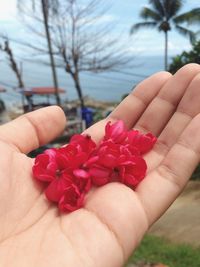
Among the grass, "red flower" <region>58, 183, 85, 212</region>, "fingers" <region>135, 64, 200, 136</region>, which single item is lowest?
the grass

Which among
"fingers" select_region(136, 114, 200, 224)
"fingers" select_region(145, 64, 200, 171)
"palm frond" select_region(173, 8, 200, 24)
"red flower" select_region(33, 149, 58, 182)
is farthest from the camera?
"palm frond" select_region(173, 8, 200, 24)

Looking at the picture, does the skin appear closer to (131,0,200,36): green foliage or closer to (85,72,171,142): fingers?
(85,72,171,142): fingers

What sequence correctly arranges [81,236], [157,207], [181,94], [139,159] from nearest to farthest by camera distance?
[81,236]
[157,207]
[139,159]
[181,94]

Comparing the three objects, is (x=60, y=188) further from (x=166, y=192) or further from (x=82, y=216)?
(x=166, y=192)

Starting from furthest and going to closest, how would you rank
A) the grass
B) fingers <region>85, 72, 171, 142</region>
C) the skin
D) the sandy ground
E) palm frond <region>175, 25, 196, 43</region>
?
palm frond <region>175, 25, 196, 43</region> < the sandy ground < the grass < fingers <region>85, 72, 171, 142</region> < the skin

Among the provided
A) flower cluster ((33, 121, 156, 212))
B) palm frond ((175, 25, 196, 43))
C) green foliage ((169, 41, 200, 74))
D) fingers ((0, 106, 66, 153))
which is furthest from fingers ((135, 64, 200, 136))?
palm frond ((175, 25, 196, 43))

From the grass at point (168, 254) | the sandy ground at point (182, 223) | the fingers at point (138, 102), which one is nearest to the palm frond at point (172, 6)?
the sandy ground at point (182, 223)

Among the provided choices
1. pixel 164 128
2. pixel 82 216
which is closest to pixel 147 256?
pixel 164 128

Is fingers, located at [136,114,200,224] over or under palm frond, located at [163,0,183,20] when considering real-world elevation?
over
